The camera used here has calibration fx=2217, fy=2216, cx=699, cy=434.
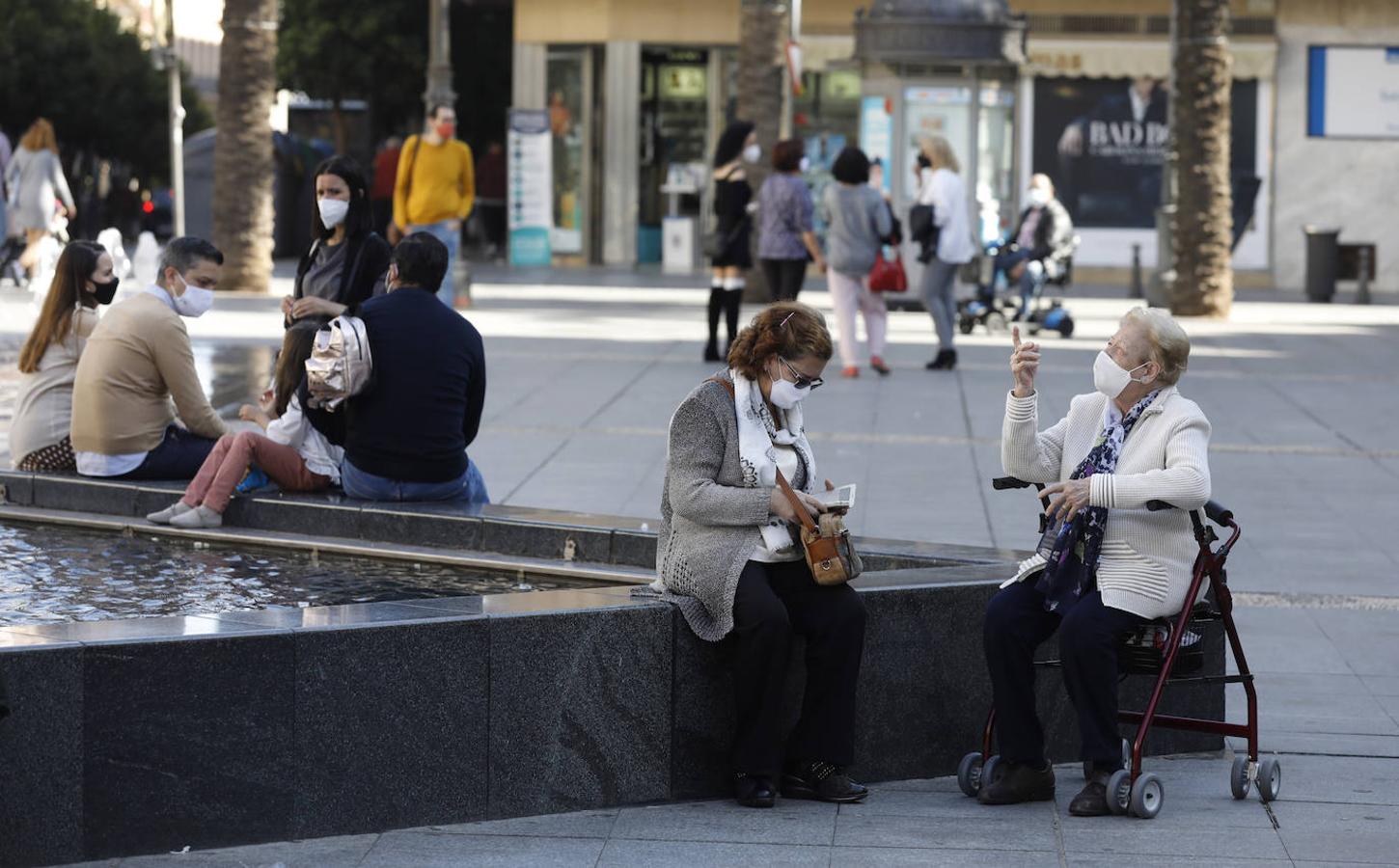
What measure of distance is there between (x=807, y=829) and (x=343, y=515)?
8.73ft

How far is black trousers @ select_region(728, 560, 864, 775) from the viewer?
5758 millimetres

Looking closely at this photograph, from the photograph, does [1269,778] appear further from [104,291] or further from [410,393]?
[104,291]

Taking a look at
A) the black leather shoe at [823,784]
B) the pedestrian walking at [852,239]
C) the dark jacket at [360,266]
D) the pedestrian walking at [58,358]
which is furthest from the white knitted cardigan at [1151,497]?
the pedestrian walking at [852,239]

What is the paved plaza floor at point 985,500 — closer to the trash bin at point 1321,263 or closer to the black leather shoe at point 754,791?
the black leather shoe at point 754,791

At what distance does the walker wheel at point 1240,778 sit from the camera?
5871mm

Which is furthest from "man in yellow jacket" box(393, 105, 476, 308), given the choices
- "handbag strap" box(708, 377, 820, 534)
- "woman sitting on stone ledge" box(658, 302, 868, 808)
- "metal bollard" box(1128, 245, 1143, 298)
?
"handbag strap" box(708, 377, 820, 534)

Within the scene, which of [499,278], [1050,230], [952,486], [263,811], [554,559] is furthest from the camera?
[499,278]

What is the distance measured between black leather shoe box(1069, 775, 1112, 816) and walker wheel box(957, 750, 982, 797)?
12.7 inches

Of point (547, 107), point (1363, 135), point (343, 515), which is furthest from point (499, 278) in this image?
point (343, 515)

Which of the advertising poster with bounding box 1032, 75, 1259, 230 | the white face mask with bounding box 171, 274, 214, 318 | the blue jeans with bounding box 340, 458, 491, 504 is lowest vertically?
the blue jeans with bounding box 340, 458, 491, 504

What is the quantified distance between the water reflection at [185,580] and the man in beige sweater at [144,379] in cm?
Answer: 56

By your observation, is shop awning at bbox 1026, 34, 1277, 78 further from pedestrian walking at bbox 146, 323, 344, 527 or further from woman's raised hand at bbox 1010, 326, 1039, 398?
woman's raised hand at bbox 1010, 326, 1039, 398

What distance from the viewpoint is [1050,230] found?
20.5 meters

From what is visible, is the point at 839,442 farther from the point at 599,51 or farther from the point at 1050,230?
the point at 599,51
